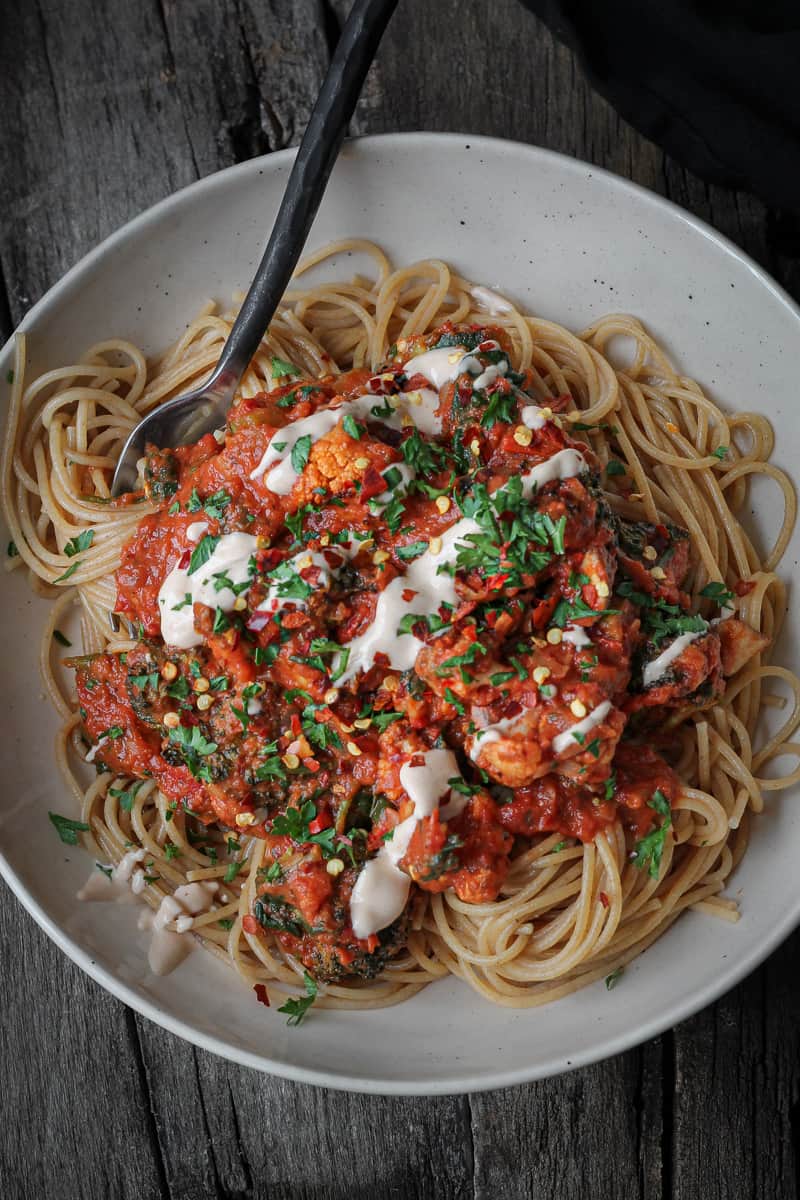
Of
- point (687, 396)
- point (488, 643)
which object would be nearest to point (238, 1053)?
point (488, 643)

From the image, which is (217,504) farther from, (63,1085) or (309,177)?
(63,1085)

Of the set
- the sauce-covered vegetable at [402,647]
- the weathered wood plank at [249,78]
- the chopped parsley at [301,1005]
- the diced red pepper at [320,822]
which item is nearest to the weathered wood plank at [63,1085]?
the chopped parsley at [301,1005]

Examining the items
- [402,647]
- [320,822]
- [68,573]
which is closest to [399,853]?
[320,822]

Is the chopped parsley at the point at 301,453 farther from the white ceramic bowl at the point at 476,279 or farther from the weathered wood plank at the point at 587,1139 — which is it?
the weathered wood plank at the point at 587,1139

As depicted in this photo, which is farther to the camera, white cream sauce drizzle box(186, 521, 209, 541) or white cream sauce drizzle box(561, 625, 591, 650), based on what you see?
white cream sauce drizzle box(186, 521, 209, 541)

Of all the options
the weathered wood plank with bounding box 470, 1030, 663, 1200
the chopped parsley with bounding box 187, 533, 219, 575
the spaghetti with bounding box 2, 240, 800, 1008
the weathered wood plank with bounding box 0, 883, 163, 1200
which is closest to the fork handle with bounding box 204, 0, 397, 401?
the spaghetti with bounding box 2, 240, 800, 1008

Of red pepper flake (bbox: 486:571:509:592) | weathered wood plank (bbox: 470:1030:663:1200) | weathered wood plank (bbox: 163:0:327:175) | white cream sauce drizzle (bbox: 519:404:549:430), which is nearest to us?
red pepper flake (bbox: 486:571:509:592)

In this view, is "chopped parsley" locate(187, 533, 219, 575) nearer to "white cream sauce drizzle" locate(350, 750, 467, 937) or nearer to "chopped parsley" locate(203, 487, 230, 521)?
"chopped parsley" locate(203, 487, 230, 521)

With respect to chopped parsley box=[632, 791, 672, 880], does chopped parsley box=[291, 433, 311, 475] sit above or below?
above
